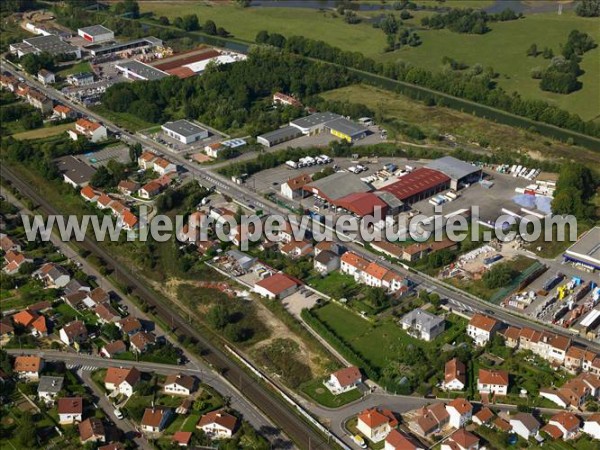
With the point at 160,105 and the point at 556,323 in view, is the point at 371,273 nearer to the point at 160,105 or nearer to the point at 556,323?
the point at 556,323

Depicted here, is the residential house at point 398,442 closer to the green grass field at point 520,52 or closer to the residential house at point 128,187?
the residential house at point 128,187

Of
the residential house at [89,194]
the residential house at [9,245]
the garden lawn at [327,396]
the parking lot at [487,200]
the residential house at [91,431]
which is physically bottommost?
the garden lawn at [327,396]

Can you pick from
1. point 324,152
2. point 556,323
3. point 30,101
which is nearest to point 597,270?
point 556,323

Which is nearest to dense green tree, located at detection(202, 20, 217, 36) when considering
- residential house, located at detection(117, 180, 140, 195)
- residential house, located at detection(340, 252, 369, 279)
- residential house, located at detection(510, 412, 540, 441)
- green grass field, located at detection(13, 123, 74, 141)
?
green grass field, located at detection(13, 123, 74, 141)

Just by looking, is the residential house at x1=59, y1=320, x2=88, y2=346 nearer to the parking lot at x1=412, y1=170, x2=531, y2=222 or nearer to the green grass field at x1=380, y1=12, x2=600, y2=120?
the parking lot at x1=412, y1=170, x2=531, y2=222

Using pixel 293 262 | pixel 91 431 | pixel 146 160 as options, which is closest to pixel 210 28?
pixel 146 160

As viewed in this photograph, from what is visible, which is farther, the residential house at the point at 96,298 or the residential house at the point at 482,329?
the residential house at the point at 96,298

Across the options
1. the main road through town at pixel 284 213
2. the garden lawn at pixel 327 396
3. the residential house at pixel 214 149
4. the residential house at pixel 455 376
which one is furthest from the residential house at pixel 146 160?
the residential house at pixel 455 376
